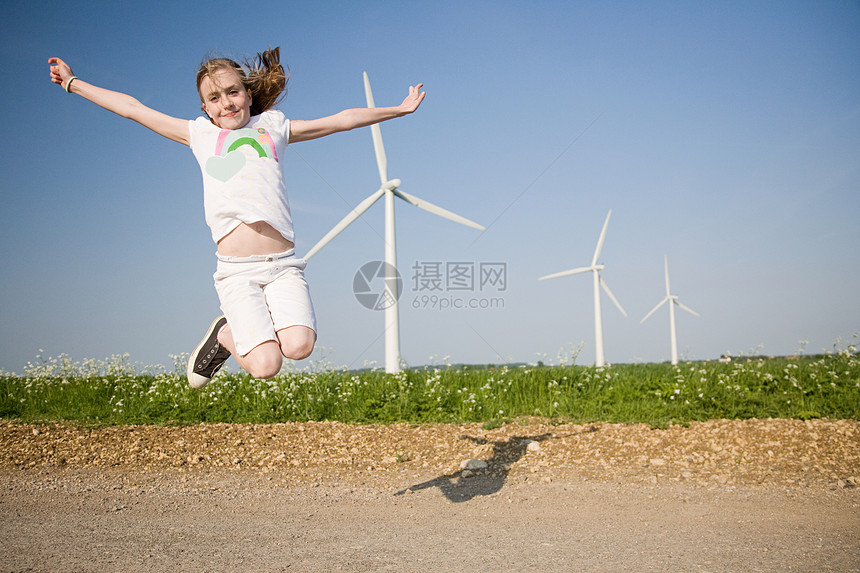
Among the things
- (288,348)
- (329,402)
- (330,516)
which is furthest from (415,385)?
(288,348)

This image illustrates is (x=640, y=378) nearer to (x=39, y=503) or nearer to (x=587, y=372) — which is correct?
(x=587, y=372)

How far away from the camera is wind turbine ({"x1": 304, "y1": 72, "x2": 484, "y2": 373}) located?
1614 centimetres

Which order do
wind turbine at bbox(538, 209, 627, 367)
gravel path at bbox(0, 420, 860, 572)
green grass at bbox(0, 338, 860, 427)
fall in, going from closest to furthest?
gravel path at bbox(0, 420, 860, 572)
green grass at bbox(0, 338, 860, 427)
wind turbine at bbox(538, 209, 627, 367)

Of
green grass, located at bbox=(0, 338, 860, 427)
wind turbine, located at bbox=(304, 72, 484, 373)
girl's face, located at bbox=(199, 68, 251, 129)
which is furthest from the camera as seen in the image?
wind turbine, located at bbox=(304, 72, 484, 373)

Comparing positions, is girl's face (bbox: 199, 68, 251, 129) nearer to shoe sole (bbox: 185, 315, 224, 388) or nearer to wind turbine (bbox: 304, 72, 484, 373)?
shoe sole (bbox: 185, 315, 224, 388)

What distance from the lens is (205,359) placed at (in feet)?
19.4

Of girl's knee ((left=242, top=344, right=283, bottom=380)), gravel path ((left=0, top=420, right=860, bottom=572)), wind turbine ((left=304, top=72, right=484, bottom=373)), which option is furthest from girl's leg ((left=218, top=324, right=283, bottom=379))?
wind turbine ((left=304, top=72, right=484, bottom=373))

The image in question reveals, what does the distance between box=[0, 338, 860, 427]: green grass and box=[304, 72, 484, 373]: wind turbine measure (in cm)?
246

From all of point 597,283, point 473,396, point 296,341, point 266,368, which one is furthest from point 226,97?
point 597,283

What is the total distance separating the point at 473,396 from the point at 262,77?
7.38 m

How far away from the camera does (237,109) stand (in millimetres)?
5457

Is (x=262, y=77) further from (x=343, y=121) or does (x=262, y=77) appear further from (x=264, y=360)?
(x=264, y=360)

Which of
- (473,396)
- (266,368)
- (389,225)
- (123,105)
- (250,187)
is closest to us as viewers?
(266,368)

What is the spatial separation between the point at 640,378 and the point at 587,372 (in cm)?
106
